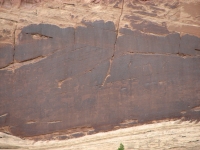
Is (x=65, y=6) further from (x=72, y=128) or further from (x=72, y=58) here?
(x=72, y=128)

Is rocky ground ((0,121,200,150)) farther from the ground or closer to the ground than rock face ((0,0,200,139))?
closer to the ground

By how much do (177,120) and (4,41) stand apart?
3342mm

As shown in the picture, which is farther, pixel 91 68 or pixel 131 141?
pixel 91 68

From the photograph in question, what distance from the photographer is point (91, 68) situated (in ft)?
18.4

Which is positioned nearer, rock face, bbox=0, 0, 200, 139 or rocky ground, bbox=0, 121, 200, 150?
rocky ground, bbox=0, 121, 200, 150

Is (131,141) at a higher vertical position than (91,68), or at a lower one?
lower

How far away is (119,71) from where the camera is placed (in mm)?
5617

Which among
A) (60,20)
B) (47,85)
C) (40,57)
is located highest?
(60,20)

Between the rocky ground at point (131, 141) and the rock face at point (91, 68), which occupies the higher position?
the rock face at point (91, 68)

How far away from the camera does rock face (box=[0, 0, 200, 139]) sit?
5555mm

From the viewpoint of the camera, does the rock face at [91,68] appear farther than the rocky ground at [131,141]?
Yes

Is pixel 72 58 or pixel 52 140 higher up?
pixel 72 58

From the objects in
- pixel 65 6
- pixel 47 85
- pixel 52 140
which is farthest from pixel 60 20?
pixel 52 140

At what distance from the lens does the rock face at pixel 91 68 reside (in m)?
5.55
